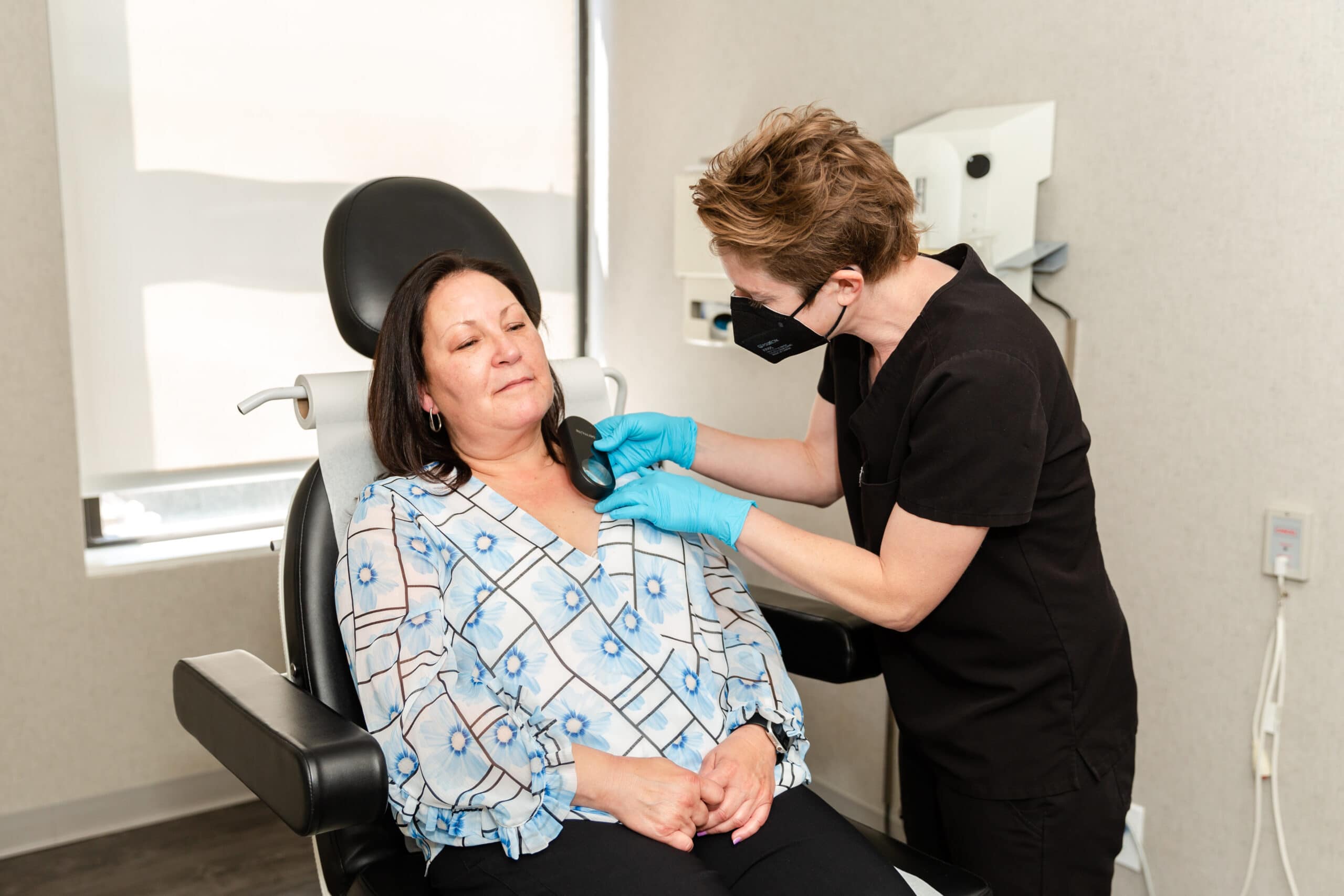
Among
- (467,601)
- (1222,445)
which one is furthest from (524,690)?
(1222,445)

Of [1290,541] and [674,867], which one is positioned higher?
[1290,541]

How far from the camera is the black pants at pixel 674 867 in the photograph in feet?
3.52

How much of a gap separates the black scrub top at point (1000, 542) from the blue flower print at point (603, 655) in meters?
0.33

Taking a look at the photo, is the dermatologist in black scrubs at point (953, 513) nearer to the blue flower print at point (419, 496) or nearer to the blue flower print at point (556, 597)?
the blue flower print at point (556, 597)

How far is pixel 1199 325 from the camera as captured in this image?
61.5 inches

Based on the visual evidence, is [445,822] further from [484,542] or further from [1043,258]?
[1043,258]

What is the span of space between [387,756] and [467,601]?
0.20m

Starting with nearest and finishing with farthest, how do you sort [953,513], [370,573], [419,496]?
[953,513], [370,573], [419,496]

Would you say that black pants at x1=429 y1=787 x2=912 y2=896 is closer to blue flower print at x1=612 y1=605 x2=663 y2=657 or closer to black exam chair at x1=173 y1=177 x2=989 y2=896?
black exam chair at x1=173 y1=177 x2=989 y2=896

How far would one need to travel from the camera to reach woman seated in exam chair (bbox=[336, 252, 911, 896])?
1.12 metres

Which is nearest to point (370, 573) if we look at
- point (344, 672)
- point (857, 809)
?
point (344, 672)

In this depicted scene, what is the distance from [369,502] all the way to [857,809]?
1.47 meters

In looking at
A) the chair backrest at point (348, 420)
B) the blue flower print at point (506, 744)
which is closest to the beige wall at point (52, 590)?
the chair backrest at point (348, 420)

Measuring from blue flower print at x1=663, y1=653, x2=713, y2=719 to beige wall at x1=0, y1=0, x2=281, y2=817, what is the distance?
1.43 metres
